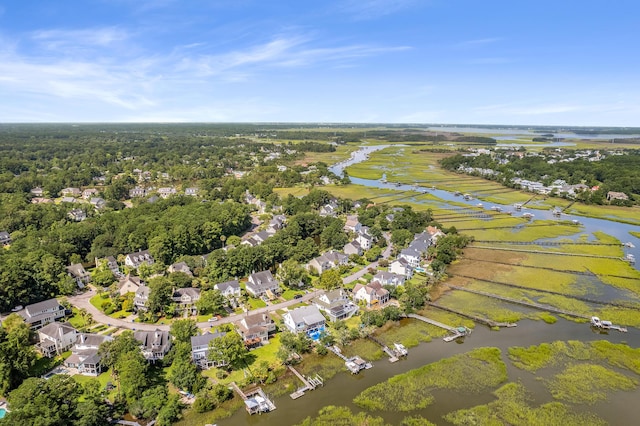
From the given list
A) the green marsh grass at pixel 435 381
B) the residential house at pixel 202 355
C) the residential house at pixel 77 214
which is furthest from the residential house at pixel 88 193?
the green marsh grass at pixel 435 381

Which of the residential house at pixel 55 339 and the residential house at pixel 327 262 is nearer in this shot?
the residential house at pixel 55 339

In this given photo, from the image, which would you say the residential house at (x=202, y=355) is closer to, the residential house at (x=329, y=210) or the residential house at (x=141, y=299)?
the residential house at (x=141, y=299)

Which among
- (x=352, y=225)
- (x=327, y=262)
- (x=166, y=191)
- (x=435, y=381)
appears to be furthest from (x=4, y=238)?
(x=435, y=381)

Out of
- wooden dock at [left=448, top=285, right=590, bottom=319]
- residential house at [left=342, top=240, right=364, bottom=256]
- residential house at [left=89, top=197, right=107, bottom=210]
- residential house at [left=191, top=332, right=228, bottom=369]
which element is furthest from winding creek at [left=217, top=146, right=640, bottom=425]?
residential house at [left=89, top=197, right=107, bottom=210]

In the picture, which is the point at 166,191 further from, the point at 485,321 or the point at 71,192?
the point at 485,321

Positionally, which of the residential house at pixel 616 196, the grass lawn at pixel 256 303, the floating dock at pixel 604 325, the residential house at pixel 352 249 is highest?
the residential house at pixel 616 196

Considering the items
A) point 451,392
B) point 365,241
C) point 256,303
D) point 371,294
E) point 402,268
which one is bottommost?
→ point 451,392
